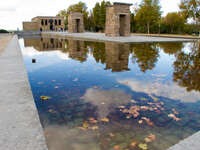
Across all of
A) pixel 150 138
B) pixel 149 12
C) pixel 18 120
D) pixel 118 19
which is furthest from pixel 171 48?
pixel 149 12

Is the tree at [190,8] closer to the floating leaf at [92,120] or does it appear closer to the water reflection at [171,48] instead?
the water reflection at [171,48]

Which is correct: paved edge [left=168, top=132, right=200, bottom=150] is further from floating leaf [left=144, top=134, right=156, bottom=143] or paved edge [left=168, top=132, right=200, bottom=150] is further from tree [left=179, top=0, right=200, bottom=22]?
tree [left=179, top=0, right=200, bottom=22]

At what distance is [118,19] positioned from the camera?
26422mm

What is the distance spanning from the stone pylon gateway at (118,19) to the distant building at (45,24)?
45709mm

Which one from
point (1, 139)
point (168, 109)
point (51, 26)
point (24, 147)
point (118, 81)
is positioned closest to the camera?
point (24, 147)

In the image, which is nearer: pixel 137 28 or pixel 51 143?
pixel 51 143

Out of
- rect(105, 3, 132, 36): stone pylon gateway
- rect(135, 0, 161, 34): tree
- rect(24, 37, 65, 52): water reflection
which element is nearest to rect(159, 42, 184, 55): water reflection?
rect(24, 37, 65, 52): water reflection

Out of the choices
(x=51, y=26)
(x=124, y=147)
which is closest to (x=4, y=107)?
(x=124, y=147)

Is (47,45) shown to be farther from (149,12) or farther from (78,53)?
(149,12)

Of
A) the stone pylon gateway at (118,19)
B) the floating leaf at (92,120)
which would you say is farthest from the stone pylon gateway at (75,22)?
the floating leaf at (92,120)

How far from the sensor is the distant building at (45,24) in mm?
69700

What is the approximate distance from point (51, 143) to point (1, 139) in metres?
0.76

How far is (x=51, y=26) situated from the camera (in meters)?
Result: 75.1

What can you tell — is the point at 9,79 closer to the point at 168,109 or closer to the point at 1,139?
the point at 1,139
